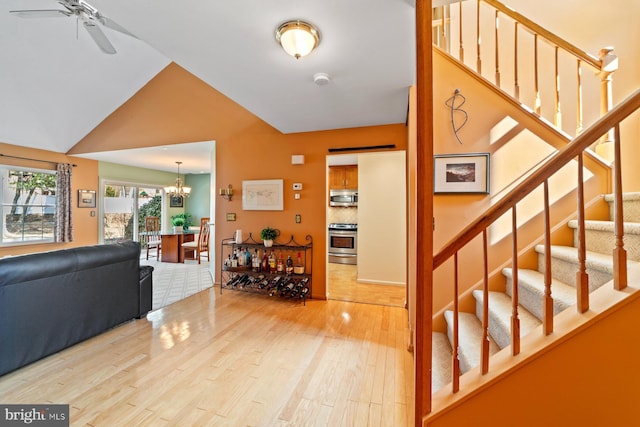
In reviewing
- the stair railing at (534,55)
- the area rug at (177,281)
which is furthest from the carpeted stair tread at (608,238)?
the area rug at (177,281)

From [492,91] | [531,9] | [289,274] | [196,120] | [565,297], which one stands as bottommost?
[289,274]

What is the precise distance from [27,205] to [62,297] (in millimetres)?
4189

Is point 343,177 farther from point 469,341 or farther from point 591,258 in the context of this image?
point 591,258

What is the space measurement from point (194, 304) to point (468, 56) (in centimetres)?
443

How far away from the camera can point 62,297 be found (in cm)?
215

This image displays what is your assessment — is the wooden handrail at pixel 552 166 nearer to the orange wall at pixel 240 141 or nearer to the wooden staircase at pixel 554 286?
the wooden staircase at pixel 554 286

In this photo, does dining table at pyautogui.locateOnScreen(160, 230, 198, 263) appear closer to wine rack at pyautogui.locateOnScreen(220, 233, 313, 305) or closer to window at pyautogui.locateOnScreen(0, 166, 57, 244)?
window at pyautogui.locateOnScreen(0, 166, 57, 244)

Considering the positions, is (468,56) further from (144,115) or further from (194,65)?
(144,115)

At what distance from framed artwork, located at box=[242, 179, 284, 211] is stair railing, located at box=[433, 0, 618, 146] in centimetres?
265

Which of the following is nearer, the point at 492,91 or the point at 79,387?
the point at 79,387

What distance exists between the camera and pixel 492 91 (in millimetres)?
2279

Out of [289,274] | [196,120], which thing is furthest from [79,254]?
[196,120]

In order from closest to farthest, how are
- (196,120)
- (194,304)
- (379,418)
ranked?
(379,418) < (194,304) < (196,120)

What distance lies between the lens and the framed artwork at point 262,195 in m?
3.84
